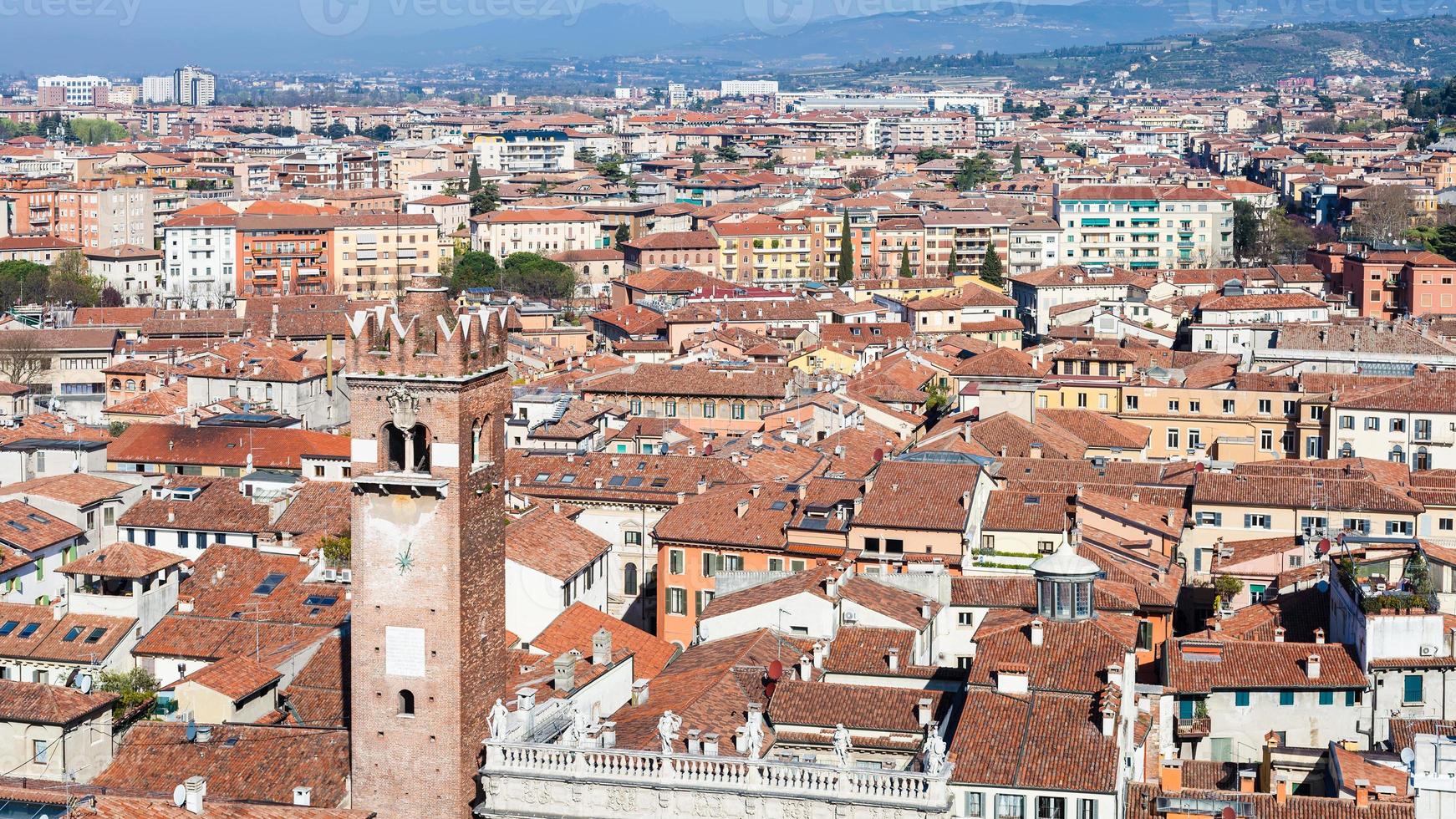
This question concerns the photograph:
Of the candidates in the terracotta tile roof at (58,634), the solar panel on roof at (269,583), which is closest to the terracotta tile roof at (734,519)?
the solar panel on roof at (269,583)

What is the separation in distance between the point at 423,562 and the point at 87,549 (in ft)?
68.3

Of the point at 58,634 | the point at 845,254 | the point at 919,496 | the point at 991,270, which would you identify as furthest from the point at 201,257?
the point at 919,496

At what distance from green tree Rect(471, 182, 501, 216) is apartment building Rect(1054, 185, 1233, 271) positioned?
39808 millimetres

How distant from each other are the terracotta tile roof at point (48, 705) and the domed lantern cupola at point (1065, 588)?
11.6 metres

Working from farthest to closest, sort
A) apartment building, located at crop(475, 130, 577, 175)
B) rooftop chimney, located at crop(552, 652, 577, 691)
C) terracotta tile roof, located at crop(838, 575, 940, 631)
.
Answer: apartment building, located at crop(475, 130, 577, 175), terracotta tile roof, located at crop(838, 575, 940, 631), rooftop chimney, located at crop(552, 652, 577, 691)

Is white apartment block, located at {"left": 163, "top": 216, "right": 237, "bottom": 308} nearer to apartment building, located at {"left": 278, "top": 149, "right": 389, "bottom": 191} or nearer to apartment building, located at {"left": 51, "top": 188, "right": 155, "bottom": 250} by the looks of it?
apartment building, located at {"left": 51, "top": 188, "right": 155, "bottom": 250}

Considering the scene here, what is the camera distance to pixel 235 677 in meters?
30.2

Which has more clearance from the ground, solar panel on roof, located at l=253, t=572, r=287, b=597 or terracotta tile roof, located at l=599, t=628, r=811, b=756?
terracotta tile roof, located at l=599, t=628, r=811, b=756

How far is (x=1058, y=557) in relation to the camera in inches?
1057

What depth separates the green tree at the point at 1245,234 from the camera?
11281 centimetres

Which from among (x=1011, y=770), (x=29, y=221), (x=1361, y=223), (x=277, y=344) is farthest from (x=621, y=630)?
(x=29, y=221)

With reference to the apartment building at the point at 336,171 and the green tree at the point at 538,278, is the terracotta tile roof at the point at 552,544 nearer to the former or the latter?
the green tree at the point at 538,278

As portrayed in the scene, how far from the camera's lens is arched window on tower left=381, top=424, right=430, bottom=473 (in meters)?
24.3

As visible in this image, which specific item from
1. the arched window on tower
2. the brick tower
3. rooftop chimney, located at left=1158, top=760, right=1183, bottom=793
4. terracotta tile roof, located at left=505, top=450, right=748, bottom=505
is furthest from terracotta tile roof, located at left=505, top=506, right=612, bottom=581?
rooftop chimney, located at left=1158, top=760, right=1183, bottom=793
